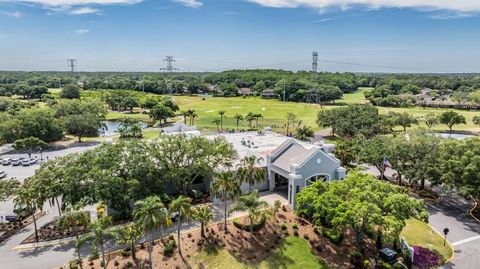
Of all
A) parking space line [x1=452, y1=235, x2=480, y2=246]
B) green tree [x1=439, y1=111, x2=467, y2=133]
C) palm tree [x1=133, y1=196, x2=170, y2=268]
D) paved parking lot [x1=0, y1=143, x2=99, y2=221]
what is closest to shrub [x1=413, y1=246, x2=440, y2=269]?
parking space line [x1=452, y1=235, x2=480, y2=246]

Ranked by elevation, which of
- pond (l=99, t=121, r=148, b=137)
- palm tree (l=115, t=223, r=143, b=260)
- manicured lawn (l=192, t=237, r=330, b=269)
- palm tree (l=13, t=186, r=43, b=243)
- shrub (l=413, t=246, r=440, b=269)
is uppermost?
palm tree (l=13, t=186, r=43, b=243)

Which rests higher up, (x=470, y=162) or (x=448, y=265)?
(x=470, y=162)

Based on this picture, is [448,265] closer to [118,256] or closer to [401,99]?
[118,256]

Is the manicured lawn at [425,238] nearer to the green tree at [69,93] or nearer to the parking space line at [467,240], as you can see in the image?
the parking space line at [467,240]

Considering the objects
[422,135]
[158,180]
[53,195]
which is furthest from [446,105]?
[53,195]

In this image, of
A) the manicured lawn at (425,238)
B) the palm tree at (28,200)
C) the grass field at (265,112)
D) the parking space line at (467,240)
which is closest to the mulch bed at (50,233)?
the palm tree at (28,200)

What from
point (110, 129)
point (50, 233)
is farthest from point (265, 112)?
point (50, 233)

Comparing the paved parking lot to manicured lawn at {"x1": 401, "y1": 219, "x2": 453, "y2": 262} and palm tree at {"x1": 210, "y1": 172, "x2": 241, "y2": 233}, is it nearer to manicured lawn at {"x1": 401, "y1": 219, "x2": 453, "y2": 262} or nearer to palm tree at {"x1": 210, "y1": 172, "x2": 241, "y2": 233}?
palm tree at {"x1": 210, "y1": 172, "x2": 241, "y2": 233}
